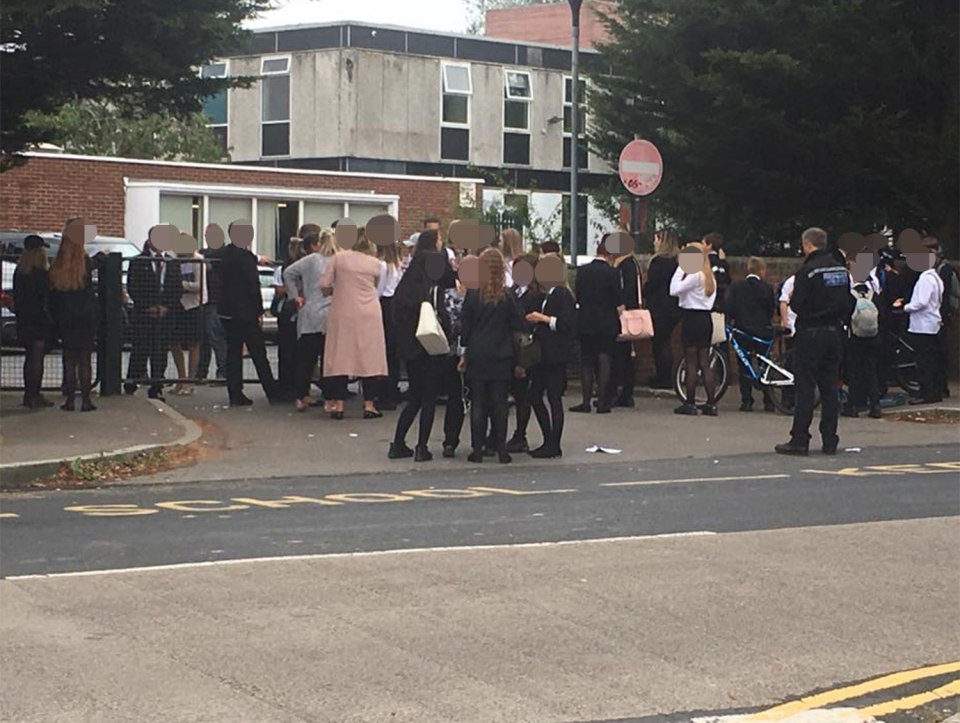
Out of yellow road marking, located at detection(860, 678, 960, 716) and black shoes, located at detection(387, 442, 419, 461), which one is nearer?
yellow road marking, located at detection(860, 678, 960, 716)

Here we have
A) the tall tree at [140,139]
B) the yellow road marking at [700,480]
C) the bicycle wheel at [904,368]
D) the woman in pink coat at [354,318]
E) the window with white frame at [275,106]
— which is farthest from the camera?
the window with white frame at [275,106]

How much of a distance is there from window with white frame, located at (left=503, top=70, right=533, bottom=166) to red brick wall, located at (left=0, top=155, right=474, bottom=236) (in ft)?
34.5

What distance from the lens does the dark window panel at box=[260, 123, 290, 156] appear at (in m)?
50.6

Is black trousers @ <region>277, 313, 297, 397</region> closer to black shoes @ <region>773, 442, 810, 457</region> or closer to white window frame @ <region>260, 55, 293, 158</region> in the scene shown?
black shoes @ <region>773, 442, 810, 457</region>

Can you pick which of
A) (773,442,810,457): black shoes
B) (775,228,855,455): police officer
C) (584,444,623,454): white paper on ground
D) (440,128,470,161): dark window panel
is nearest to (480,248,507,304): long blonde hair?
(584,444,623,454): white paper on ground

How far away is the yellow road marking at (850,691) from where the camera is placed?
22.4 ft

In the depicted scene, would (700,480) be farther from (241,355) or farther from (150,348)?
(150,348)

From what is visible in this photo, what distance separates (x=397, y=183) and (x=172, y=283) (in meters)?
26.2

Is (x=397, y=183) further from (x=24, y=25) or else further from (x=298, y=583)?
(x=298, y=583)

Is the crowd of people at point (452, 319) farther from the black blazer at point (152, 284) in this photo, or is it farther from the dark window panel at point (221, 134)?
the dark window panel at point (221, 134)

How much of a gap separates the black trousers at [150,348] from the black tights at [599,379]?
454 cm

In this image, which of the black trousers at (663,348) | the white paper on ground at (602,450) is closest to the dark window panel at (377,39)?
the black trousers at (663,348)

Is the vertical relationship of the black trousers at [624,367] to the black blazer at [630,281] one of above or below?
below

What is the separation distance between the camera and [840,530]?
35.2 feet
